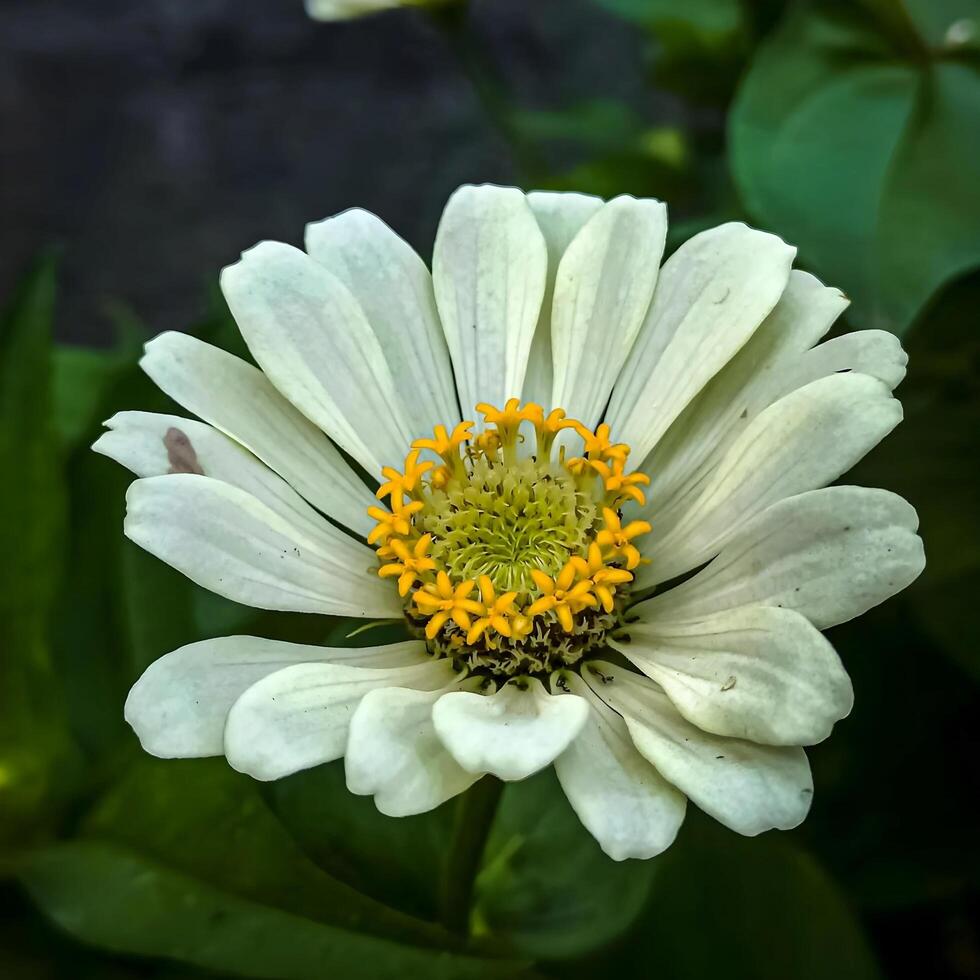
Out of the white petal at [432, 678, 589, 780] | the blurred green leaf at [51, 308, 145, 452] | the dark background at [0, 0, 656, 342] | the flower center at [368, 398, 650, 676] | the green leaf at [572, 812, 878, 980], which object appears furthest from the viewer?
the dark background at [0, 0, 656, 342]

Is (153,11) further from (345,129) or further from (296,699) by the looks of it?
(296,699)

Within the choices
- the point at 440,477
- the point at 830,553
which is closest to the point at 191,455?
the point at 440,477

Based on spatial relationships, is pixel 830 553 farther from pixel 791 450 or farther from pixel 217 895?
pixel 217 895

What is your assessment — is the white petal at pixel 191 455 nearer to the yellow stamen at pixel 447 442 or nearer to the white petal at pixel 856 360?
the yellow stamen at pixel 447 442

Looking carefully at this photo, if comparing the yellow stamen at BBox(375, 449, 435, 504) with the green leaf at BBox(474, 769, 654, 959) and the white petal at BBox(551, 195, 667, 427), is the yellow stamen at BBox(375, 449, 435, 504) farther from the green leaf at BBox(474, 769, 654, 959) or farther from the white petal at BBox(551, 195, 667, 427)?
the green leaf at BBox(474, 769, 654, 959)

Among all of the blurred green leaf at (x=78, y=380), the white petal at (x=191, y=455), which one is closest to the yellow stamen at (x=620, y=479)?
the white petal at (x=191, y=455)

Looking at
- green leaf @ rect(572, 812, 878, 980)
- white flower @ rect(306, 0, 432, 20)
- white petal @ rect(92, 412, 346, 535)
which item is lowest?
green leaf @ rect(572, 812, 878, 980)


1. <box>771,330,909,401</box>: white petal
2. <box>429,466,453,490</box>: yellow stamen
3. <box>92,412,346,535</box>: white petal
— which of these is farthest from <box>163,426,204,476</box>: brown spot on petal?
<box>771,330,909,401</box>: white petal

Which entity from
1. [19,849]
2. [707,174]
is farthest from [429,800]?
[707,174]
